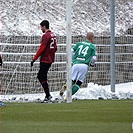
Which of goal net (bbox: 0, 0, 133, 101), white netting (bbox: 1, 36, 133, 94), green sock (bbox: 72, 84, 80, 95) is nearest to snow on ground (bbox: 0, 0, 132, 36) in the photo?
goal net (bbox: 0, 0, 133, 101)

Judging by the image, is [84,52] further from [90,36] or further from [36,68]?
[36,68]

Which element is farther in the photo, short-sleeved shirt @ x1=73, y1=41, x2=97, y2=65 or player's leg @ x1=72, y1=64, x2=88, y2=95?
player's leg @ x1=72, y1=64, x2=88, y2=95

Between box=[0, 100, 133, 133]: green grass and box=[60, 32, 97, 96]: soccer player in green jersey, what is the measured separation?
8.10 ft

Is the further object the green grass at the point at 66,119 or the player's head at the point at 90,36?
the player's head at the point at 90,36

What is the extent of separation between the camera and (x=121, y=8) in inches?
1567

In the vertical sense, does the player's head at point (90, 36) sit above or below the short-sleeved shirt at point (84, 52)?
above

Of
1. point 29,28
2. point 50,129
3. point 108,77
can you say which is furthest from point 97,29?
point 50,129

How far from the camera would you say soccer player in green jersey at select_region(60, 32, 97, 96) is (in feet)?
62.1

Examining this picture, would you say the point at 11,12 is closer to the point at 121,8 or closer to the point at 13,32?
the point at 13,32

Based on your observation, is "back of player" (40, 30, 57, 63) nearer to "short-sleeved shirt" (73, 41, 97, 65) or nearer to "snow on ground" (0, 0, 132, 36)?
"short-sleeved shirt" (73, 41, 97, 65)

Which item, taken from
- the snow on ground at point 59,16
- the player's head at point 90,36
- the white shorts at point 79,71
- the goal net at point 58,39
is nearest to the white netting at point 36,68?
the goal net at point 58,39

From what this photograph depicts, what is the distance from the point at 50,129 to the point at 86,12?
27.4 m

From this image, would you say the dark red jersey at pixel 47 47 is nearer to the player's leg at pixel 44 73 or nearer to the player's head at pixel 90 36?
the player's leg at pixel 44 73

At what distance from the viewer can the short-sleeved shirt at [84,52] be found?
18922mm
